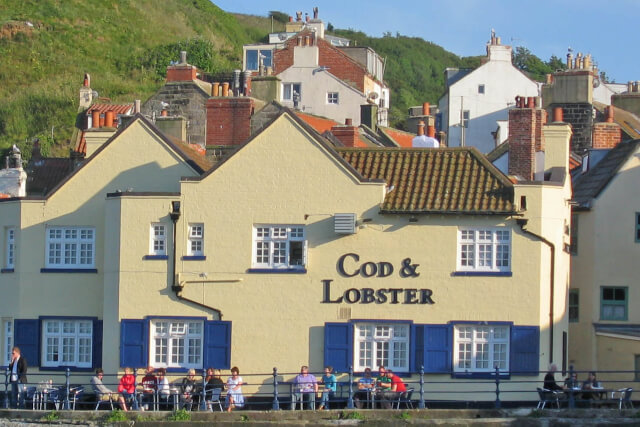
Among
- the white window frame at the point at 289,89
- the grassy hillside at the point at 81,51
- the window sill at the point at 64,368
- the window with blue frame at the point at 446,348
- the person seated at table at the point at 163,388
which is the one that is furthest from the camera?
the grassy hillside at the point at 81,51

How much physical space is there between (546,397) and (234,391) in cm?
789

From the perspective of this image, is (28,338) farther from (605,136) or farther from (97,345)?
(605,136)

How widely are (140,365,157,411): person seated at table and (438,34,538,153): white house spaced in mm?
41677

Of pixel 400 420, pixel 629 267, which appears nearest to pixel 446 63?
pixel 629 267

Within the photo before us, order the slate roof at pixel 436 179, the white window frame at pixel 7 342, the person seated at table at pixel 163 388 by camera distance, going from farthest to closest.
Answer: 1. the white window frame at pixel 7 342
2. the slate roof at pixel 436 179
3. the person seated at table at pixel 163 388

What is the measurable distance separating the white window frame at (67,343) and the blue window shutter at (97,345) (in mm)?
94

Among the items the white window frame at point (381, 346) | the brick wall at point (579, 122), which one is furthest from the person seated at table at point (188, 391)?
the brick wall at point (579, 122)

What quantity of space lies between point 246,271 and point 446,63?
88459 mm

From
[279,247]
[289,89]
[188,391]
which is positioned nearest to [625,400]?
[279,247]

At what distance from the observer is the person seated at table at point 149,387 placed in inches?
1421

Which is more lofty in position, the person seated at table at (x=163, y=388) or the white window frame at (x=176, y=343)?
the white window frame at (x=176, y=343)

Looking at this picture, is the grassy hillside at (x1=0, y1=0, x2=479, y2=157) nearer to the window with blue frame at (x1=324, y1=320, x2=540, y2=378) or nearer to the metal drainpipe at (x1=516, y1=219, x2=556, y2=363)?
the window with blue frame at (x1=324, y1=320, x2=540, y2=378)

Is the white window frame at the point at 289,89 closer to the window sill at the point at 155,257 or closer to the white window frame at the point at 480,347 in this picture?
the window sill at the point at 155,257

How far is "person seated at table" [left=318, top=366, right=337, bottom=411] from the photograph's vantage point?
35.7m
